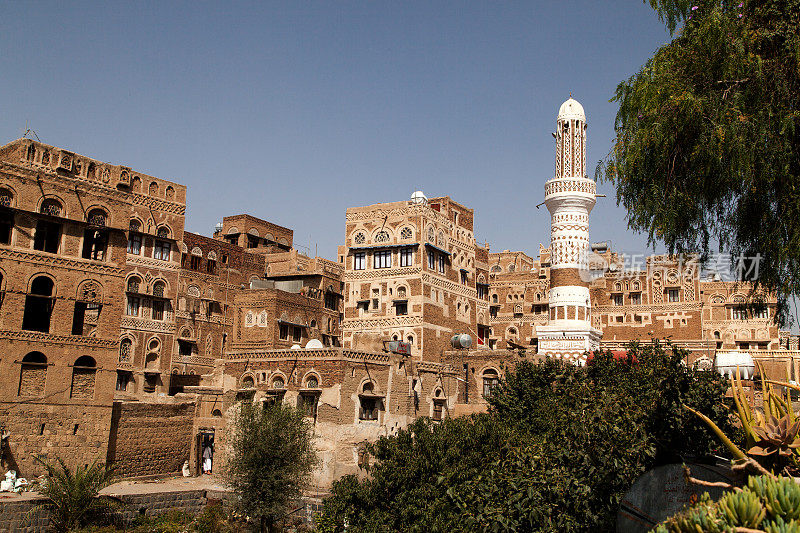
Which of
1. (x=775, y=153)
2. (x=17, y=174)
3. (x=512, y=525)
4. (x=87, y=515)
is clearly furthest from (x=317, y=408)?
(x=775, y=153)

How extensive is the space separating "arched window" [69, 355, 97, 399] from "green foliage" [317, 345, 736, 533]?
1493 cm

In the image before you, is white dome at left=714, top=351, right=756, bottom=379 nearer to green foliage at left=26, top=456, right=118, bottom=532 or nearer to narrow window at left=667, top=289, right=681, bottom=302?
narrow window at left=667, top=289, right=681, bottom=302

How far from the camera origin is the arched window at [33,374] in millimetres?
30766

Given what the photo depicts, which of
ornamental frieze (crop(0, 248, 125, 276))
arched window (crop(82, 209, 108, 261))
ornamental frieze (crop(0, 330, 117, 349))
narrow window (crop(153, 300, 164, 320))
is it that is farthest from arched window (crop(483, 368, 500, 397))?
narrow window (crop(153, 300, 164, 320))

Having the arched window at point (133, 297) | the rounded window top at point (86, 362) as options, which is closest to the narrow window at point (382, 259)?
the arched window at point (133, 297)

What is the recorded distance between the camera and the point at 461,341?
4784 centimetres

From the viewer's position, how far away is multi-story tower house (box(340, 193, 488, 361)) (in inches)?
1860

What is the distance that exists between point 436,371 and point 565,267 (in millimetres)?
10660

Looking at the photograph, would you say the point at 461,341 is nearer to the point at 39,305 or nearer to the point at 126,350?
the point at 126,350

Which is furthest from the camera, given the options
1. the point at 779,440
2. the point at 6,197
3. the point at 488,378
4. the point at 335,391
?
the point at 488,378

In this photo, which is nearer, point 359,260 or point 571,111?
point 571,111

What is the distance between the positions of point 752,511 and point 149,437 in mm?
33013

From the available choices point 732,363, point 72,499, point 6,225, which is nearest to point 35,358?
point 6,225

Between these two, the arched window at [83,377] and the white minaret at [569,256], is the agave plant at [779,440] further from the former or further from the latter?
the arched window at [83,377]
